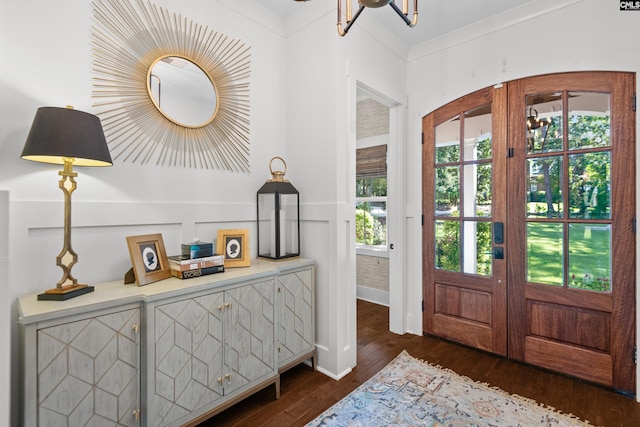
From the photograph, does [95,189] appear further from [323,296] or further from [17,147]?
[323,296]

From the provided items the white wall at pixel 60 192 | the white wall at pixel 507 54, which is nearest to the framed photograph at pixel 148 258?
the white wall at pixel 60 192

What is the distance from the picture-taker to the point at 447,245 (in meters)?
2.89

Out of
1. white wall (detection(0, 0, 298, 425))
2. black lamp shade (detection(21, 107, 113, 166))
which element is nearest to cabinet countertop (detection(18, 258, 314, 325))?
white wall (detection(0, 0, 298, 425))

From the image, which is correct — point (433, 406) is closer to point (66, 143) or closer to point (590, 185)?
point (590, 185)

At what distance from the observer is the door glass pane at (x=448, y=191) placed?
283 cm

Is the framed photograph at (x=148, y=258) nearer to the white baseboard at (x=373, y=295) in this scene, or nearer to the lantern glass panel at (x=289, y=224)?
the lantern glass panel at (x=289, y=224)

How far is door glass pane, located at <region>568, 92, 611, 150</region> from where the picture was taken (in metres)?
2.18

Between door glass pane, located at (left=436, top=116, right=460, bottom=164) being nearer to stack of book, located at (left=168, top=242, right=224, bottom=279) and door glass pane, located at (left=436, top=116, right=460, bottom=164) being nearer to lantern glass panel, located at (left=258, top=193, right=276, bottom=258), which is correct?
lantern glass panel, located at (left=258, top=193, right=276, bottom=258)

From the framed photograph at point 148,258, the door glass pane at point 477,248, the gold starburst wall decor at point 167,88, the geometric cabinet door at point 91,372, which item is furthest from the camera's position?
the door glass pane at point 477,248

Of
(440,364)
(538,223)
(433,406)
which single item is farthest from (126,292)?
(538,223)

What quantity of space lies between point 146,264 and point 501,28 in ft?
10.9

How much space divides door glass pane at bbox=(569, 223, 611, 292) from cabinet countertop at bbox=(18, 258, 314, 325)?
2214mm

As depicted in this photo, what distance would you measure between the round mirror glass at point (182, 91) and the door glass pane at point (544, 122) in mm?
2516

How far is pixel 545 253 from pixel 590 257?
0.27m
